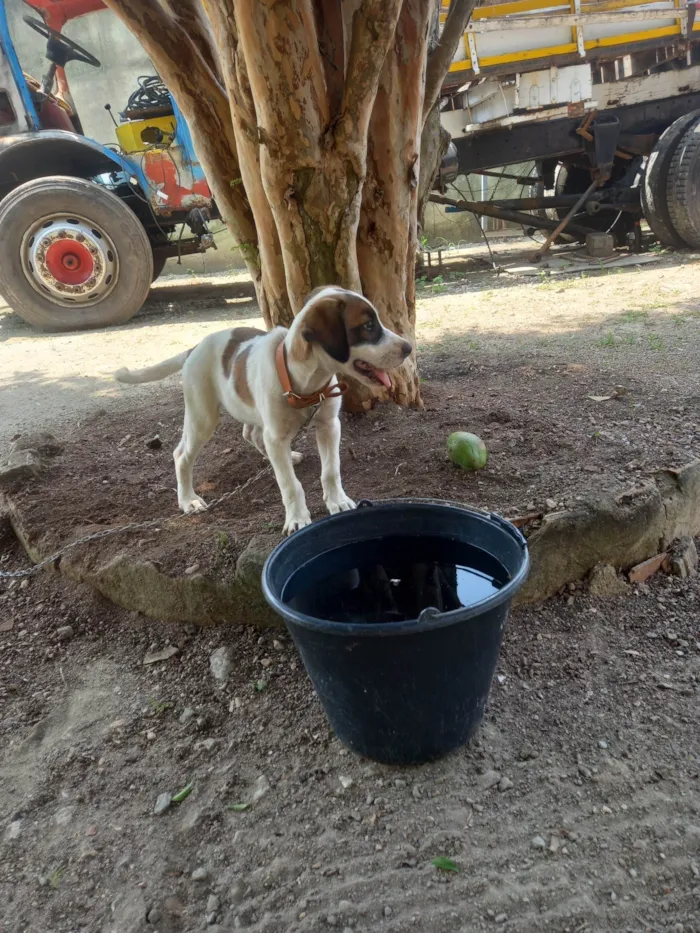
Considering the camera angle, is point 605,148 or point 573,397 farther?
point 605,148

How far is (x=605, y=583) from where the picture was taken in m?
2.42

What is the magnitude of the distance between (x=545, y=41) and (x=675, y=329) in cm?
420

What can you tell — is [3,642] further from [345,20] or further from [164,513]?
[345,20]

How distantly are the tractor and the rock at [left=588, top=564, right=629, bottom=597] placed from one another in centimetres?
671

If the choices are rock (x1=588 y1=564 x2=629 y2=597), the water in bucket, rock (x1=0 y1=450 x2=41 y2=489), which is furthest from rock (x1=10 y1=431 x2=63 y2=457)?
rock (x1=588 y1=564 x2=629 y2=597)

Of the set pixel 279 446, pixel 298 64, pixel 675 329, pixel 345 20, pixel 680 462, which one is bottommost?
pixel 675 329

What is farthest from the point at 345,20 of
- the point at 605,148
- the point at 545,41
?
→ the point at 605,148

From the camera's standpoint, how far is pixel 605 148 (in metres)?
7.95

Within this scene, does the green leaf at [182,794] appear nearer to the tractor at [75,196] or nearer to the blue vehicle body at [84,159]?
the tractor at [75,196]

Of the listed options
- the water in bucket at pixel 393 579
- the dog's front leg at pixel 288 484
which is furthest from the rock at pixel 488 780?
the dog's front leg at pixel 288 484

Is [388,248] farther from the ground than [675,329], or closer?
farther from the ground

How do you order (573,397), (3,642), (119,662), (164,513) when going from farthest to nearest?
(573,397)
(164,513)
(3,642)
(119,662)

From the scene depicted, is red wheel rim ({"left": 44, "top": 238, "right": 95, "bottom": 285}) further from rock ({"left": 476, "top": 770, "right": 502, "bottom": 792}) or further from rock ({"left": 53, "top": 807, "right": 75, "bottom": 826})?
rock ({"left": 476, "top": 770, "right": 502, "bottom": 792})

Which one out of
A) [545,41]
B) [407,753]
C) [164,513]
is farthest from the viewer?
[545,41]
